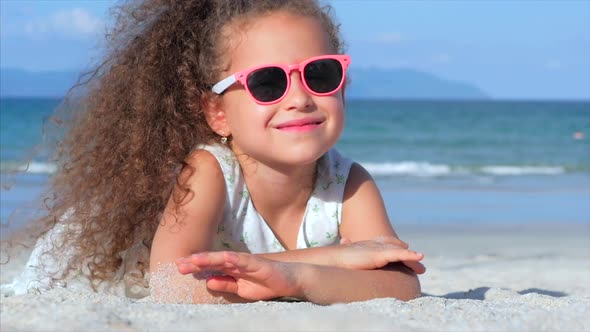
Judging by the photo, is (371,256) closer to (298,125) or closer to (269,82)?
(298,125)

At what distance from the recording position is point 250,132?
10.9 ft

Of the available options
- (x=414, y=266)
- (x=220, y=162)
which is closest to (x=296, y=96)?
(x=220, y=162)

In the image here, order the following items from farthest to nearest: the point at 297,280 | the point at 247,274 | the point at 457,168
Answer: the point at 457,168 → the point at 297,280 → the point at 247,274

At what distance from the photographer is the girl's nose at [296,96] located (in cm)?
322

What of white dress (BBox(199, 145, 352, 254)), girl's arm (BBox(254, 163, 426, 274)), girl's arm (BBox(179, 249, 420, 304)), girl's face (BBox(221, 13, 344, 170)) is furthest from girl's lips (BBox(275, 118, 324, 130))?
girl's arm (BBox(179, 249, 420, 304))

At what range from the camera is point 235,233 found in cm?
350

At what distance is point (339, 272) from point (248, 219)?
630 millimetres

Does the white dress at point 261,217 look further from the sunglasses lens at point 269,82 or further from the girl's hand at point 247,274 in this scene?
the girl's hand at point 247,274

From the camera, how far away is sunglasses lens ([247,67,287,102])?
10.6ft

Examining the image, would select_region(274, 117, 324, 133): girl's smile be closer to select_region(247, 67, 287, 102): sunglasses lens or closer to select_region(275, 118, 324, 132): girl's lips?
select_region(275, 118, 324, 132): girl's lips

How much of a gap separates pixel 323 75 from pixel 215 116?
20.5 inches

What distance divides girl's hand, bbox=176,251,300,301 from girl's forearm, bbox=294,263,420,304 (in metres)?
0.06

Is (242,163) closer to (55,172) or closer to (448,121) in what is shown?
(55,172)

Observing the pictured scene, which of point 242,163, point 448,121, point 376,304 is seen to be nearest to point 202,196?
point 242,163
